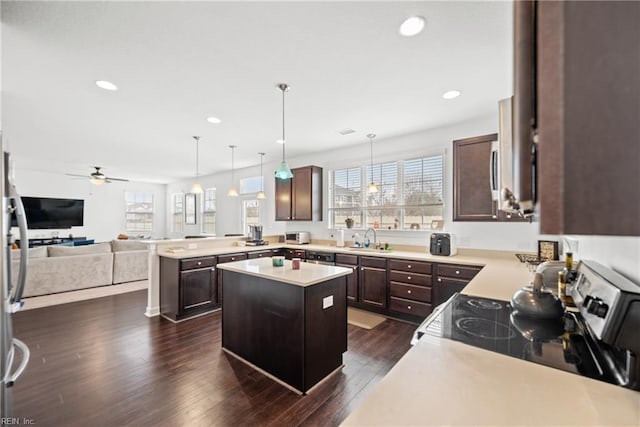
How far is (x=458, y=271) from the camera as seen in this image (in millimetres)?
3254

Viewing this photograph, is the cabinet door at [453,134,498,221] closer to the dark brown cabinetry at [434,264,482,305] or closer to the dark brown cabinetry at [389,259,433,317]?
the dark brown cabinetry at [434,264,482,305]

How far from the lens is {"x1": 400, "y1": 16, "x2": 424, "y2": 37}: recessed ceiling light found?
1.86 meters

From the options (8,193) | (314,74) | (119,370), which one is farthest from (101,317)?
(314,74)

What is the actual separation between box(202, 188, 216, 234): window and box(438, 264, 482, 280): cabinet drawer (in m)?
6.92

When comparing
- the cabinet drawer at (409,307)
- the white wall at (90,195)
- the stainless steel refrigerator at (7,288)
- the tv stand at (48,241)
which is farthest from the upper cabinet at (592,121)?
the tv stand at (48,241)

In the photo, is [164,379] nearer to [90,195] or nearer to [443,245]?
[443,245]

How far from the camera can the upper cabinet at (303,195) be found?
5305 mm

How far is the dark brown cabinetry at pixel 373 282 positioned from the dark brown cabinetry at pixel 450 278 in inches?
27.8

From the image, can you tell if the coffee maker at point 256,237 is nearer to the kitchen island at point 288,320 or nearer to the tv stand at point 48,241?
the kitchen island at point 288,320

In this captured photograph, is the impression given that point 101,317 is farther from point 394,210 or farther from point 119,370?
point 394,210

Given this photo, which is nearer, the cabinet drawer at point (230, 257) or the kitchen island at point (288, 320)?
the kitchen island at point (288, 320)

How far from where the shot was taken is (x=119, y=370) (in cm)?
247

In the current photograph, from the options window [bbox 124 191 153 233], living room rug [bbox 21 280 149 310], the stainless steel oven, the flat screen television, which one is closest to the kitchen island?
the stainless steel oven

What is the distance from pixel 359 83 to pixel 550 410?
107 inches
